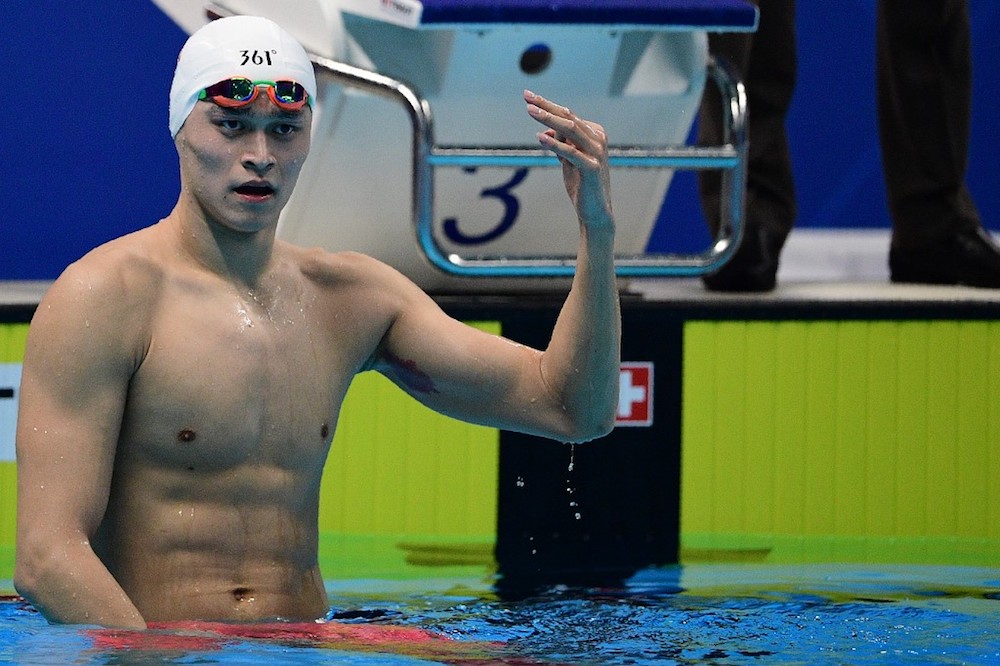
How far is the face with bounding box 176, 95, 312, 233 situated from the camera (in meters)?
2.61

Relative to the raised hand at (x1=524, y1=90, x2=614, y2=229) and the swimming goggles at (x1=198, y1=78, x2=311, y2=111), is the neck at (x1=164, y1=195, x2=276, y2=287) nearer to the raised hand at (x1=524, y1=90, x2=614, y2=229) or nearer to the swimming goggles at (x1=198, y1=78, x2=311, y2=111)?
the swimming goggles at (x1=198, y1=78, x2=311, y2=111)

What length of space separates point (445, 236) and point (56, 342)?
2.11m

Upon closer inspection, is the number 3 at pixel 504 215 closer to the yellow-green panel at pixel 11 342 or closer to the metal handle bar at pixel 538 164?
the metal handle bar at pixel 538 164

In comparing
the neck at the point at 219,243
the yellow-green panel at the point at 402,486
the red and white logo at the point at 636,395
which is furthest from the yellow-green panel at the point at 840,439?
the neck at the point at 219,243

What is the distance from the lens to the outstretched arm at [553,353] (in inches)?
105

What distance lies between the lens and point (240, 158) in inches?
103

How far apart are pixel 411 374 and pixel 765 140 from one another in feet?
6.80

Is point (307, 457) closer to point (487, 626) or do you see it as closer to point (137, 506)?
point (137, 506)

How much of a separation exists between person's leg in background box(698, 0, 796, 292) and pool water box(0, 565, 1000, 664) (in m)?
0.88

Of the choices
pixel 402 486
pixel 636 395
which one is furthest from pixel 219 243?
pixel 636 395

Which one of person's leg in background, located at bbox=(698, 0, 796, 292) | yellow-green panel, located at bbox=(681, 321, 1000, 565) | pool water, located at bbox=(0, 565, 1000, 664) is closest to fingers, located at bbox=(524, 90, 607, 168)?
pool water, located at bbox=(0, 565, 1000, 664)

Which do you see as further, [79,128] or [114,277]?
[79,128]

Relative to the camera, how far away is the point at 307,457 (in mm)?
2814

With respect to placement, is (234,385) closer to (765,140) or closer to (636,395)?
(636,395)
